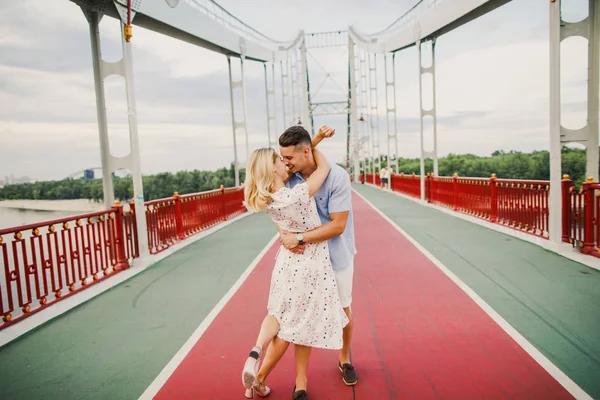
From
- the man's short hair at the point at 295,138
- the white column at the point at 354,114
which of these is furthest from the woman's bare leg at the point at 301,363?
the white column at the point at 354,114

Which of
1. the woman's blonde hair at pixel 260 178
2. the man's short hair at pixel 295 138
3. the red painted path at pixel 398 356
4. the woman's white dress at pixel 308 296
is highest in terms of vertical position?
the man's short hair at pixel 295 138

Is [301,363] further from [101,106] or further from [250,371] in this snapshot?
[101,106]

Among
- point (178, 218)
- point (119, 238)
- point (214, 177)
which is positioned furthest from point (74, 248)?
point (214, 177)

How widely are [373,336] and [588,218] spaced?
14.7 feet

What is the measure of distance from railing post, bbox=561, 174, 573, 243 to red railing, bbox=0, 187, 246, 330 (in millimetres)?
7002

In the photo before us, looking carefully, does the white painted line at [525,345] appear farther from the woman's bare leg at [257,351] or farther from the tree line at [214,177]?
the tree line at [214,177]

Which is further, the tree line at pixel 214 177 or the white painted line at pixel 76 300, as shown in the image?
the tree line at pixel 214 177

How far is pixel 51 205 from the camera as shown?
8.13 m

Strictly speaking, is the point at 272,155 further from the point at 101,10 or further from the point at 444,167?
the point at 444,167

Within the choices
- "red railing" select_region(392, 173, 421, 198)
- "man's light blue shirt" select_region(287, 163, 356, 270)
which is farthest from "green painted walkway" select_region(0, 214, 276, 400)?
"red railing" select_region(392, 173, 421, 198)

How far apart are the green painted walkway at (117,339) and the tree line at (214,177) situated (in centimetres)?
224

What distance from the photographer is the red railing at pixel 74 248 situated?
448 centimetres

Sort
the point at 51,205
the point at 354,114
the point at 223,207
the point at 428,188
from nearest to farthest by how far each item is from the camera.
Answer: the point at 51,205, the point at 223,207, the point at 428,188, the point at 354,114

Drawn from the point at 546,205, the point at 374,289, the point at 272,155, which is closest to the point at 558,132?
the point at 546,205
